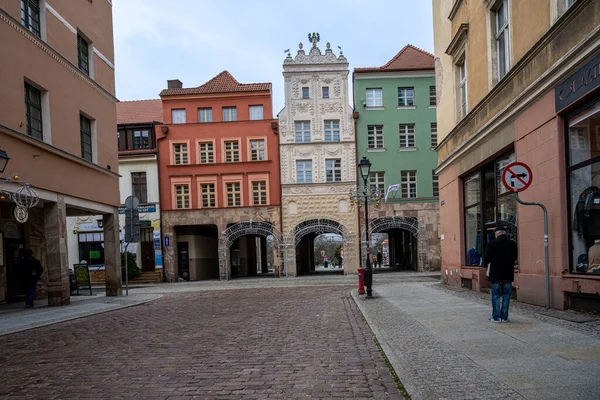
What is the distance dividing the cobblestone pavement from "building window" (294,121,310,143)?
26.3 meters

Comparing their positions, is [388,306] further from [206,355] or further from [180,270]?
[180,270]

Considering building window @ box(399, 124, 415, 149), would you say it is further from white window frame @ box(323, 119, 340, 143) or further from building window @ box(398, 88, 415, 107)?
white window frame @ box(323, 119, 340, 143)

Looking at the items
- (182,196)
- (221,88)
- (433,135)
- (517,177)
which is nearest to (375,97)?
(433,135)

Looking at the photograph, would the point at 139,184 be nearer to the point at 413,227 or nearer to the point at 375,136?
the point at 375,136

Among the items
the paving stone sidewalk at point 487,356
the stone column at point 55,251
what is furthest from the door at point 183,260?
the paving stone sidewalk at point 487,356

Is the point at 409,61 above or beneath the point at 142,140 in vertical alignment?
above

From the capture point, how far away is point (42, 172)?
15.9 meters

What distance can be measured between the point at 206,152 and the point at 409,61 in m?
16.1

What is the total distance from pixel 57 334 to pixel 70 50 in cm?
1113

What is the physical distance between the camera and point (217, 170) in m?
38.3

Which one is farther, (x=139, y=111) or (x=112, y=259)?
(x=139, y=111)

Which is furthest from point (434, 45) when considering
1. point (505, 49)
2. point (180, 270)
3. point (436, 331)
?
point (180, 270)

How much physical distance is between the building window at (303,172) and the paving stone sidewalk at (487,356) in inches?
1068

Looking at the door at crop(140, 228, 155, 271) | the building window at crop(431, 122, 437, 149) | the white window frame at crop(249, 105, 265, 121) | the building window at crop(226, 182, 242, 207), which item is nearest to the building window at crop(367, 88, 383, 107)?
the building window at crop(431, 122, 437, 149)
